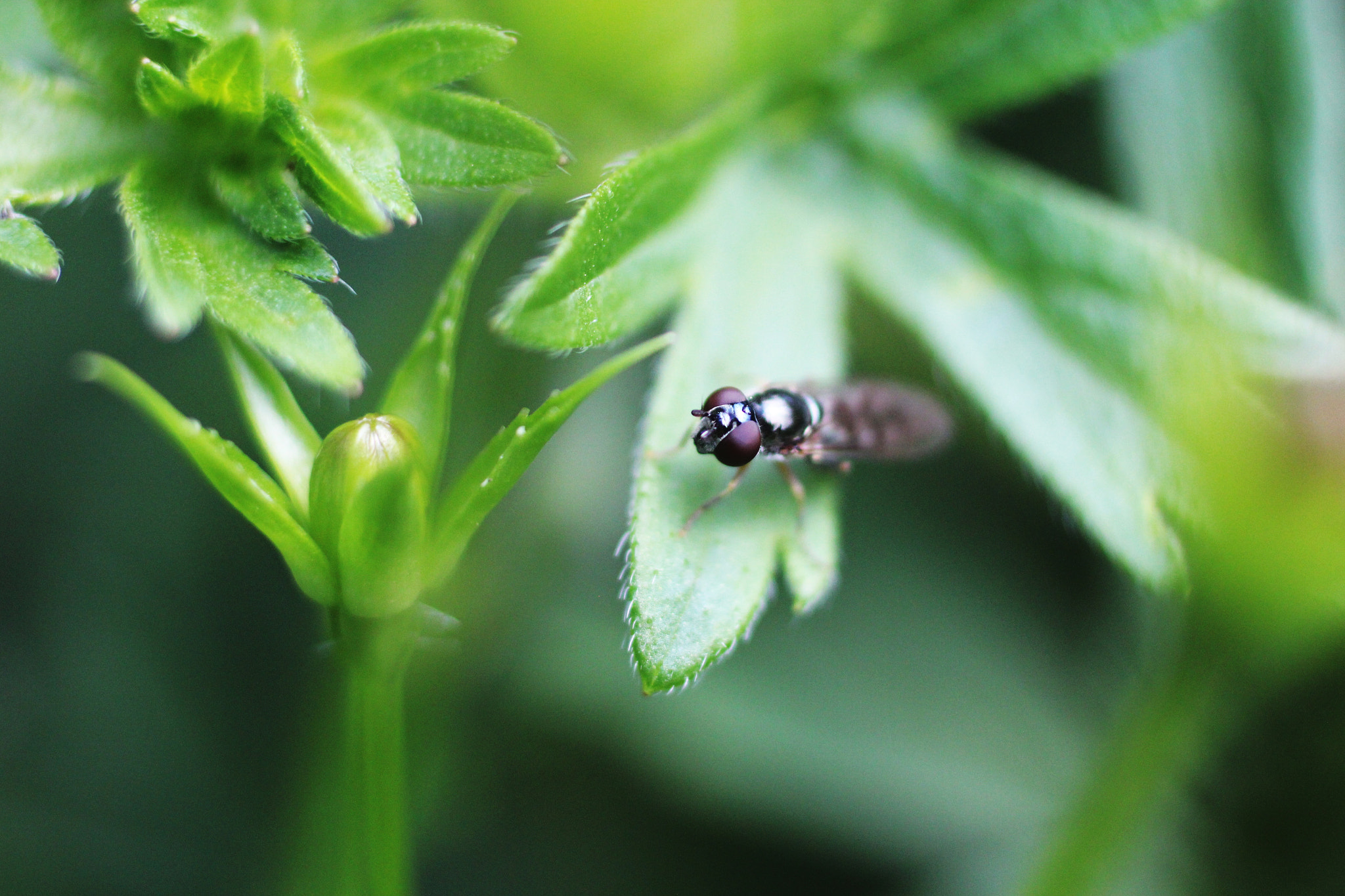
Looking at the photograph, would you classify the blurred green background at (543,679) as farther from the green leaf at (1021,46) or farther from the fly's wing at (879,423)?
Result: the green leaf at (1021,46)

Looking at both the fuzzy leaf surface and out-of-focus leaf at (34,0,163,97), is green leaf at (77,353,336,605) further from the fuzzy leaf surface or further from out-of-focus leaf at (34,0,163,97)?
out-of-focus leaf at (34,0,163,97)

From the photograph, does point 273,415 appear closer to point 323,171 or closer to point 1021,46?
point 323,171

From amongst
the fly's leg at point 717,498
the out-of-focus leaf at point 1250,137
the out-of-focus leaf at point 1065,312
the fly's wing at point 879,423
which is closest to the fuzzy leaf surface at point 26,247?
the fly's leg at point 717,498

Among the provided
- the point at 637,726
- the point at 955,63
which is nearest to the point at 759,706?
the point at 637,726

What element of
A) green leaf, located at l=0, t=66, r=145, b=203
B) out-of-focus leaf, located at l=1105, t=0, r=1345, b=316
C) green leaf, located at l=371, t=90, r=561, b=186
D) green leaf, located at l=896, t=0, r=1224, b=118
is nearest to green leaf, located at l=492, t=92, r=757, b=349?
green leaf, located at l=371, t=90, r=561, b=186

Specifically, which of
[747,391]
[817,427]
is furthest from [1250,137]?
[747,391]

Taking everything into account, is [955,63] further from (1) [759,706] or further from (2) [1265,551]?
(1) [759,706]
